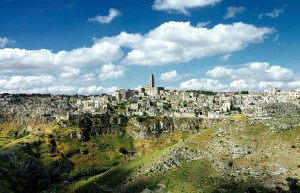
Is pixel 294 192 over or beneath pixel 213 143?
beneath

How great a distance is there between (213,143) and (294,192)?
3625 centimetres

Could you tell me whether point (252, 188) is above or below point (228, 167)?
below

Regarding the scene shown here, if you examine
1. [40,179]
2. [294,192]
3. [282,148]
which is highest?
[282,148]

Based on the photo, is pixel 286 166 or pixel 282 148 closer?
pixel 286 166

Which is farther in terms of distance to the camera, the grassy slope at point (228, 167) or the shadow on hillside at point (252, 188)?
the grassy slope at point (228, 167)

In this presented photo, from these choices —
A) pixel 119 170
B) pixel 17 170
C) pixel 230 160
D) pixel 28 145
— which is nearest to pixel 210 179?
pixel 230 160

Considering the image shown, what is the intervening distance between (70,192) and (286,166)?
77.5 m

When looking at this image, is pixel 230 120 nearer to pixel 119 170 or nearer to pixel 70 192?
pixel 119 170

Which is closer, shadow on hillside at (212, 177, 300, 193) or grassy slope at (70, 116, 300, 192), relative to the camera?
shadow on hillside at (212, 177, 300, 193)

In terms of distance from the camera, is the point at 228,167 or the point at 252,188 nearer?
the point at 252,188

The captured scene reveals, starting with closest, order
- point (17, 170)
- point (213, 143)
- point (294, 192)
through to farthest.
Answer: point (294, 192), point (213, 143), point (17, 170)

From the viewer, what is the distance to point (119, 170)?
143m

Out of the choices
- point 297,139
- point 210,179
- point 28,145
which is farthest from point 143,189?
point 28,145

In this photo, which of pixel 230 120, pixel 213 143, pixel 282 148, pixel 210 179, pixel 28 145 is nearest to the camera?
pixel 210 179
